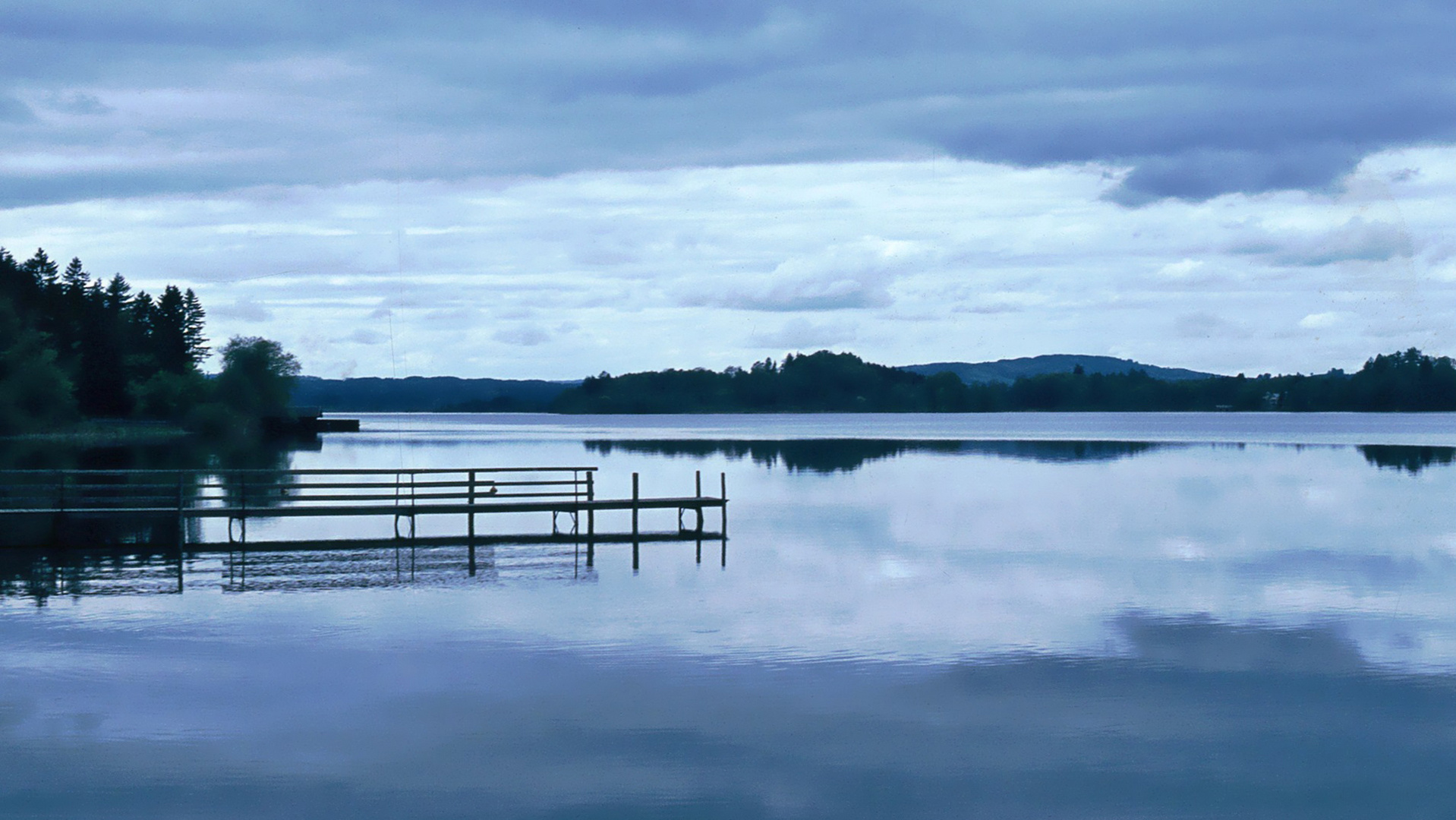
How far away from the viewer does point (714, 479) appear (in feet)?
182

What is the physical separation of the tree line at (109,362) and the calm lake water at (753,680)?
58.1m

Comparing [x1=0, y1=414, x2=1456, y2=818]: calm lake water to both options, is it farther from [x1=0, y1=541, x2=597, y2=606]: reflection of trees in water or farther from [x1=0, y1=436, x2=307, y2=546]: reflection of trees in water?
[x1=0, y1=436, x2=307, y2=546]: reflection of trees in water

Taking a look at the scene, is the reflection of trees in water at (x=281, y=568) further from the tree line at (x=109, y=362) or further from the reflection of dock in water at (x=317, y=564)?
the tree line at (x=109, y=362)

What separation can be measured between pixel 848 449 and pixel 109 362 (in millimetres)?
60427

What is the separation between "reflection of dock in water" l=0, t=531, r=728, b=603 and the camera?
23.5 meters

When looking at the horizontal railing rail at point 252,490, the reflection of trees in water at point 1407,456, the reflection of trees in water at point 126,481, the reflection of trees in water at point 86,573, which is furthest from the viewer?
the reflection of trees in water at point 1407,456

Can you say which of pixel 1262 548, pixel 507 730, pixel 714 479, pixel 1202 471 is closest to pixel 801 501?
pixel 714 479

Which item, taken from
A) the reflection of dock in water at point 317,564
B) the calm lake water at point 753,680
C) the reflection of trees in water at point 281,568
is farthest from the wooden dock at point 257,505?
the calm lake water at point 753,680

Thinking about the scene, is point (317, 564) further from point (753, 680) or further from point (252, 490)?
point (252, 490)

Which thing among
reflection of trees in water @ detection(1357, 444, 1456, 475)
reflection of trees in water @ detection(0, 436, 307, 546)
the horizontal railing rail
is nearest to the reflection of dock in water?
the horizontal railing rail

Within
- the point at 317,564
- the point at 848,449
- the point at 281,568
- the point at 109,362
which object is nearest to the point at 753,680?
the point at 281,568

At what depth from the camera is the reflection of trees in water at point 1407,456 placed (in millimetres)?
65812

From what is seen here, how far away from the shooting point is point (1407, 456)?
76000 millimetres

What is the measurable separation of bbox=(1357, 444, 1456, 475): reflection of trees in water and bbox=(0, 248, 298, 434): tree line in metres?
82.2
